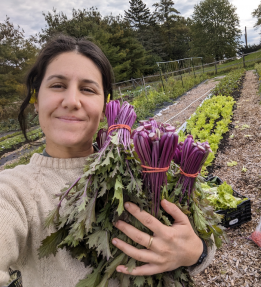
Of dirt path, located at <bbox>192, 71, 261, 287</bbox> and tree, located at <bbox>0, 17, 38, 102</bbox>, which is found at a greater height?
tree, located at <bbox>0, 17, 38, 102</bbox>

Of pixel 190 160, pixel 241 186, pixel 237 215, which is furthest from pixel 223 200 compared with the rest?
pixel 190 160

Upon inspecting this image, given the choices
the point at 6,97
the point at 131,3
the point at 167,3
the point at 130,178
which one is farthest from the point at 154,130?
the point at 167,3

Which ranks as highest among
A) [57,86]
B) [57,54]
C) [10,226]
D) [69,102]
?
[57,54]

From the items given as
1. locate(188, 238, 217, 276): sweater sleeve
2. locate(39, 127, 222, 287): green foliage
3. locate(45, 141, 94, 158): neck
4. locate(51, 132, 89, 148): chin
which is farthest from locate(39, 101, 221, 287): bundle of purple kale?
locate(45, 141, 94, 158): neck

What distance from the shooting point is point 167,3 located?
4322 centimetres

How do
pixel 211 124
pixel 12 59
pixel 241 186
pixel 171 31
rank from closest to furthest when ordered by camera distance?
pixel 241 186 → pixel 211 124 → pixel 12 59 → pixel 171 31

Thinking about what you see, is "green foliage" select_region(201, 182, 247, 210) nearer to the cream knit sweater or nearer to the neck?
→ the neck

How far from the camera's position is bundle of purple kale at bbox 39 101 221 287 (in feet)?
3.21

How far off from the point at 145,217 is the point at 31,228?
2.12 feet

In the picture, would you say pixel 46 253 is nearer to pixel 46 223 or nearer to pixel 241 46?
pixel 46 223

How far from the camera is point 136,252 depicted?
1036 millimetres

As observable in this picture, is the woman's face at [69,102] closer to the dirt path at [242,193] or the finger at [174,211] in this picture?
the finger at [174,211]

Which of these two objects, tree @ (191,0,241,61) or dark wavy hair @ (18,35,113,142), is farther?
tree @ (191,0,241,61)

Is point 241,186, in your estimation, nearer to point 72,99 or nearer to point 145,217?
point 145,217
